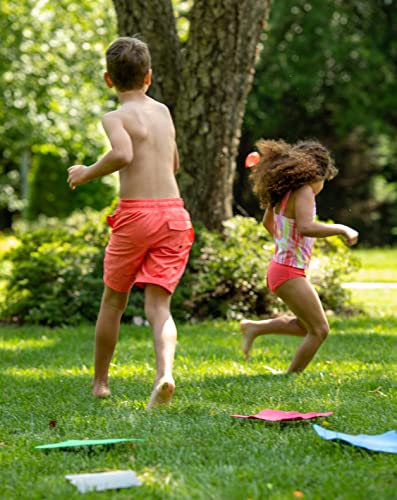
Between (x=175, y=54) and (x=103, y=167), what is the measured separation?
183 inches

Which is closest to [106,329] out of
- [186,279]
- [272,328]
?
[272,328]

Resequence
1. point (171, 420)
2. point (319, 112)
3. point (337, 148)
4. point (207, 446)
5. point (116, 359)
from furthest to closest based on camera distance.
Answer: point (319, 112)
point (337, 148)
point (116, 359)
point (171, 420)
point (207, 446)

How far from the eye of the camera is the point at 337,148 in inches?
934

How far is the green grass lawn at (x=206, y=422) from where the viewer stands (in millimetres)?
→ 2891

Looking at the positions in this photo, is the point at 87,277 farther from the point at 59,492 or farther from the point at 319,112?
the point at 319,112

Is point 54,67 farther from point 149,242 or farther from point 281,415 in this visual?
point 281,415

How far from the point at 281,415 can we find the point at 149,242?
3.36ft

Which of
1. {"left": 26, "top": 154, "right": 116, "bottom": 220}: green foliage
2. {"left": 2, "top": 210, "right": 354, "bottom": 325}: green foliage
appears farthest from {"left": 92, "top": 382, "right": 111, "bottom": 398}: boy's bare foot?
{"left": 26, "top": 154, "right": 116, "bottom": 220}: green foliage

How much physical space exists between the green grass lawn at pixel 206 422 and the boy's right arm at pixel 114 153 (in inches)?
42.6

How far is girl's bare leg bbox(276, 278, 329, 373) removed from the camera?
15.8 feet

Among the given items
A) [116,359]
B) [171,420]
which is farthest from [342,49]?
[171,420]

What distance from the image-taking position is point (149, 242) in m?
4.16

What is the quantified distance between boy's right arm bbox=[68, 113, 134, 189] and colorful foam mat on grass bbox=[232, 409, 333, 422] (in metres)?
1.23

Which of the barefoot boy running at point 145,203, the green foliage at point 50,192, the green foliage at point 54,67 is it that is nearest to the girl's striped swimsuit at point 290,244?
the barefoot boy running at point 145,203
